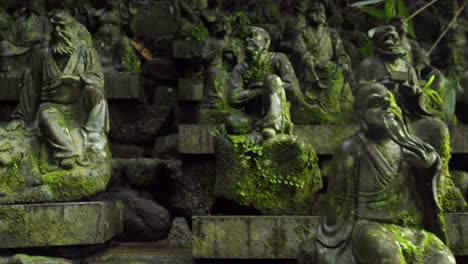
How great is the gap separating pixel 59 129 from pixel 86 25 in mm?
5069

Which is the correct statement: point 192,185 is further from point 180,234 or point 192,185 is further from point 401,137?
point 401,137

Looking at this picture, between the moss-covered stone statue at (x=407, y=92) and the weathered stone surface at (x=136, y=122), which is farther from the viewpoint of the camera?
the weathered stone surface at (x=136, y=122)

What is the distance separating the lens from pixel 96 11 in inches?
461

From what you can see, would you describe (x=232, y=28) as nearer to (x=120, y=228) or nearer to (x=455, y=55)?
(x=455, y=55)

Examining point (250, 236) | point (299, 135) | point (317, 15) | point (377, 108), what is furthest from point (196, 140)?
point (317, 15)

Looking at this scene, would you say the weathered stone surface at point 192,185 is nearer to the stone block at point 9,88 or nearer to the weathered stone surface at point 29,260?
the weathered stone surface at point 29,260

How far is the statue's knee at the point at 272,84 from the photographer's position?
6844mm

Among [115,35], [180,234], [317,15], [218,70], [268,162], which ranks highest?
[317,15]

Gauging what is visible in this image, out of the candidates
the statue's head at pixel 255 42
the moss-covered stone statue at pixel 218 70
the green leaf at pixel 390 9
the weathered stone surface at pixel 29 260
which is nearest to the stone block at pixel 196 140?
the moss-covered stone statue at pixel 218 70

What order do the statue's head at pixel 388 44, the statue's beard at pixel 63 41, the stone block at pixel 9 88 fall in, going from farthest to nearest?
the stone block at pixel 9 88 → the statue's head at pixel 388 44 → the statue's beard at pixel 63 41

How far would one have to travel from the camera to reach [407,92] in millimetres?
7527

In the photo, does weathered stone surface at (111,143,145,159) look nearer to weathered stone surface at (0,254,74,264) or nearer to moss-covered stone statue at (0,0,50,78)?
moss-covered stone statue at (0,0,50,78)

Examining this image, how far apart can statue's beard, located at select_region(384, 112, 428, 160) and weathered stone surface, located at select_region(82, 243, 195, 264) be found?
2.37 meters

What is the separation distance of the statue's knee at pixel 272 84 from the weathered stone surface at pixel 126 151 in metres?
3.15
